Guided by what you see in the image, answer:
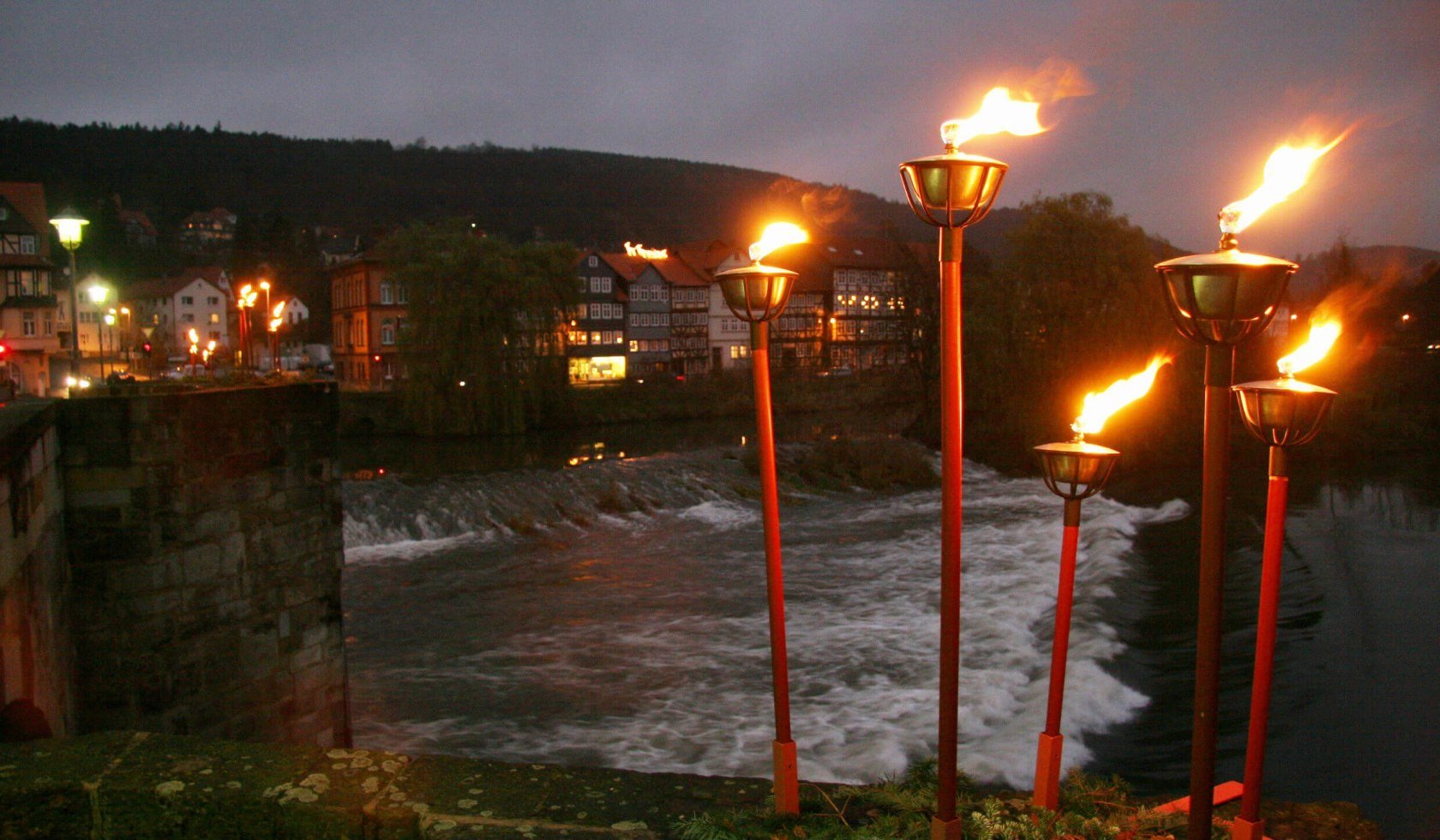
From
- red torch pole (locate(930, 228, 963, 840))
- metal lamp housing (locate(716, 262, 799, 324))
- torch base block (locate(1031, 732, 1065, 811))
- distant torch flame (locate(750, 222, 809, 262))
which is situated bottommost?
torch base block (locate(1031, 732, 1065, 811))

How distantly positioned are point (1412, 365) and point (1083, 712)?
4148 cm

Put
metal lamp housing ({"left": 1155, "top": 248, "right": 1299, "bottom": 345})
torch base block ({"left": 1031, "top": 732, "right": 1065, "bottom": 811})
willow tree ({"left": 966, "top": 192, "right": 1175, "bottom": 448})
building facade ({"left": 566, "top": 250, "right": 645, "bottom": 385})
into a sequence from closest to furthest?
metal lamp housing ({"left": 1155, "top": 248, "right": 1299, "bottom": 345}) → torch base block ({"left": 1031, "top": 732, "right": 1065, "bottom": 811}) → willow tree ({"left": 966, "top": 192, "right": 1175, "bottom": 448}) → building facade ({"left": 566, "top": 250, "right": 645, "bottom": 385})

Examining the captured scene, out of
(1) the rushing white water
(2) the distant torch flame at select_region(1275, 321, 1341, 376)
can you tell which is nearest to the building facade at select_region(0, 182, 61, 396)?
(1) the rushing white water

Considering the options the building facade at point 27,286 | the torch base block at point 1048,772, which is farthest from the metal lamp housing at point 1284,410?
the building facade at point 27,286

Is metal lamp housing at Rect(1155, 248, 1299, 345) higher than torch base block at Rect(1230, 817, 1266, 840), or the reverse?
metal lamp housing at Rect(1155, 248, 1299, 345)

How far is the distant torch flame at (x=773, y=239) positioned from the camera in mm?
4430

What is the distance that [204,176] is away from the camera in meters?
139

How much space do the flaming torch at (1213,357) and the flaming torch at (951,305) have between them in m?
0.66

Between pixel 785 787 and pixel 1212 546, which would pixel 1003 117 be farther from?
pixel 785 787

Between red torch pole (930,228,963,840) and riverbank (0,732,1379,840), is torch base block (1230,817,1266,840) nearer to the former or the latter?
riverbank (0,732,1379,840)

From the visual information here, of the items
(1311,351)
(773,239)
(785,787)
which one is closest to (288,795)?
(785,787)

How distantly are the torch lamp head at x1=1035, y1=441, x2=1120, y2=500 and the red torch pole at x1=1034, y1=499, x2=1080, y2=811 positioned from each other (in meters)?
0.08

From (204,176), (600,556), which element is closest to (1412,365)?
(600,556)

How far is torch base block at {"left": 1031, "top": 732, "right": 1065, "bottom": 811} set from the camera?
4.41 metres
